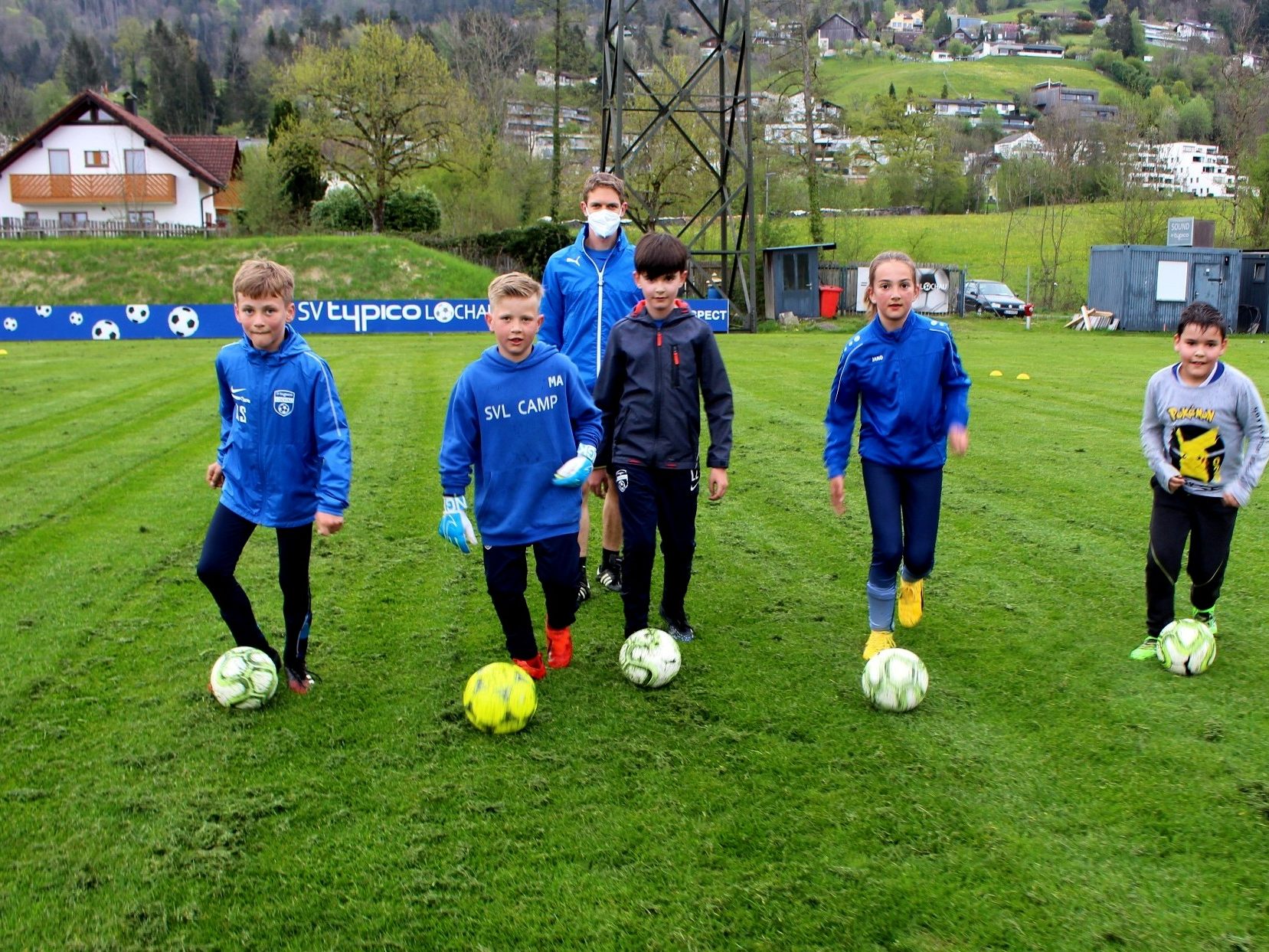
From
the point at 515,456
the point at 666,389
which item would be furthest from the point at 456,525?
the point at 666,389

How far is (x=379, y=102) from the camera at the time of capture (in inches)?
1704

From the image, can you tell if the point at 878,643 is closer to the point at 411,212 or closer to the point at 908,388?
the point at 908,388

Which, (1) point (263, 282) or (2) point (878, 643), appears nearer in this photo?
(1) point (263, 282)

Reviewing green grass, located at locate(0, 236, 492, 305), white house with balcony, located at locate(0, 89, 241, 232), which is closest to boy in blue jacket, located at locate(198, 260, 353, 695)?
green grass, located at locate(0, 236, 492, 305)

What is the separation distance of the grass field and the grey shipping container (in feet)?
86.2

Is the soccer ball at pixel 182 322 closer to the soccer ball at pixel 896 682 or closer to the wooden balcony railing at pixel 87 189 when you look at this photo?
the soccer ball at pixel 896 682

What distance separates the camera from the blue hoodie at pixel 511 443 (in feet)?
14.5

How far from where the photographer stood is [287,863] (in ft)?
10.4

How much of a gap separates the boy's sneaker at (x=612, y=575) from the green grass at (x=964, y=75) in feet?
411

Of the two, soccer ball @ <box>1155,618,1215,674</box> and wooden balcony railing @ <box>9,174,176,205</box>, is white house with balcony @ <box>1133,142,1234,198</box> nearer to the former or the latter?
soccer ball @ <box>1155,618,1215,674</box>

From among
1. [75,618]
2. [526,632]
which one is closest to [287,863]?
[526,632]

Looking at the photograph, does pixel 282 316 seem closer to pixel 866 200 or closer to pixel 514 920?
pixel 514 920

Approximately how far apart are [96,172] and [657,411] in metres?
59.4

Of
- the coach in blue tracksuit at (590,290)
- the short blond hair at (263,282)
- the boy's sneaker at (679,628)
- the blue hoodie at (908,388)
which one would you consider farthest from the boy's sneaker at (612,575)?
the short blond hair at (263,282)
